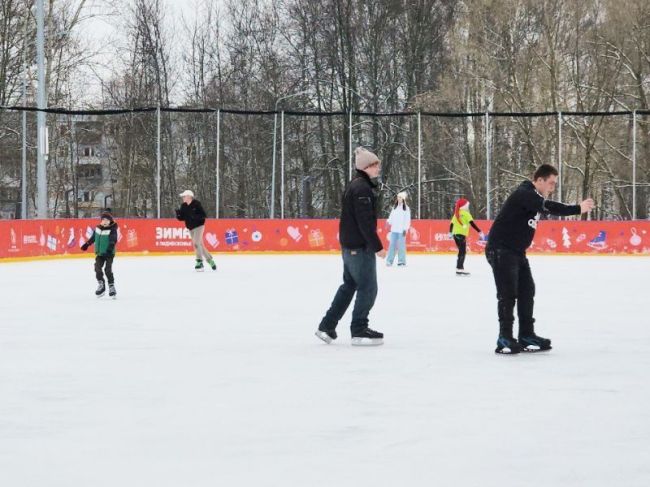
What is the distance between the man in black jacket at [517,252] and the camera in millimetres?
8391

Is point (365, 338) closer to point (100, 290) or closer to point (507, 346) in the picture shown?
point (507, 346)

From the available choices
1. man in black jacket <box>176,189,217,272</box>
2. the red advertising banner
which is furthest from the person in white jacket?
the red advertising banner

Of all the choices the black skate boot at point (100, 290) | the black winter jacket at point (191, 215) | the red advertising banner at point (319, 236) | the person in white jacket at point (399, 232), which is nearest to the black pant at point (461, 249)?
the person in white jacket at point (399, 232)

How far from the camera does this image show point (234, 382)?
7090 millimetres

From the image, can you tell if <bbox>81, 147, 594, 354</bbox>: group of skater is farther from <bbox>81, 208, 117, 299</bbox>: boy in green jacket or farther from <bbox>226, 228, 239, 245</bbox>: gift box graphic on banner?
<bbox>226, 228, 239, 245</bbox>: gift box graphic on banner

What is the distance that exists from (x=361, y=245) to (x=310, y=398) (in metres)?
2.66

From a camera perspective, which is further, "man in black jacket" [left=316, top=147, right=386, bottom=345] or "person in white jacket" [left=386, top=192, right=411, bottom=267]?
"person in white jacket" [left=386, top=192, right=411, bottom=267]

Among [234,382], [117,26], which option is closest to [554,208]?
[234,382]

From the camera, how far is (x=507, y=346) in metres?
8.38

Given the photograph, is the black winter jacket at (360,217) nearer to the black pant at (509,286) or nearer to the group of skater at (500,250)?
the group of skater at (500,250)

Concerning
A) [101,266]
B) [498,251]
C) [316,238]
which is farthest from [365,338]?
[316,238]

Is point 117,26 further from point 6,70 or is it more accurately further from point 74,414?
point 74,414

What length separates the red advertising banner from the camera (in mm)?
28453

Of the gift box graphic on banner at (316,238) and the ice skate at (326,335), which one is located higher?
the gift box graphic on banner at (316,238)
